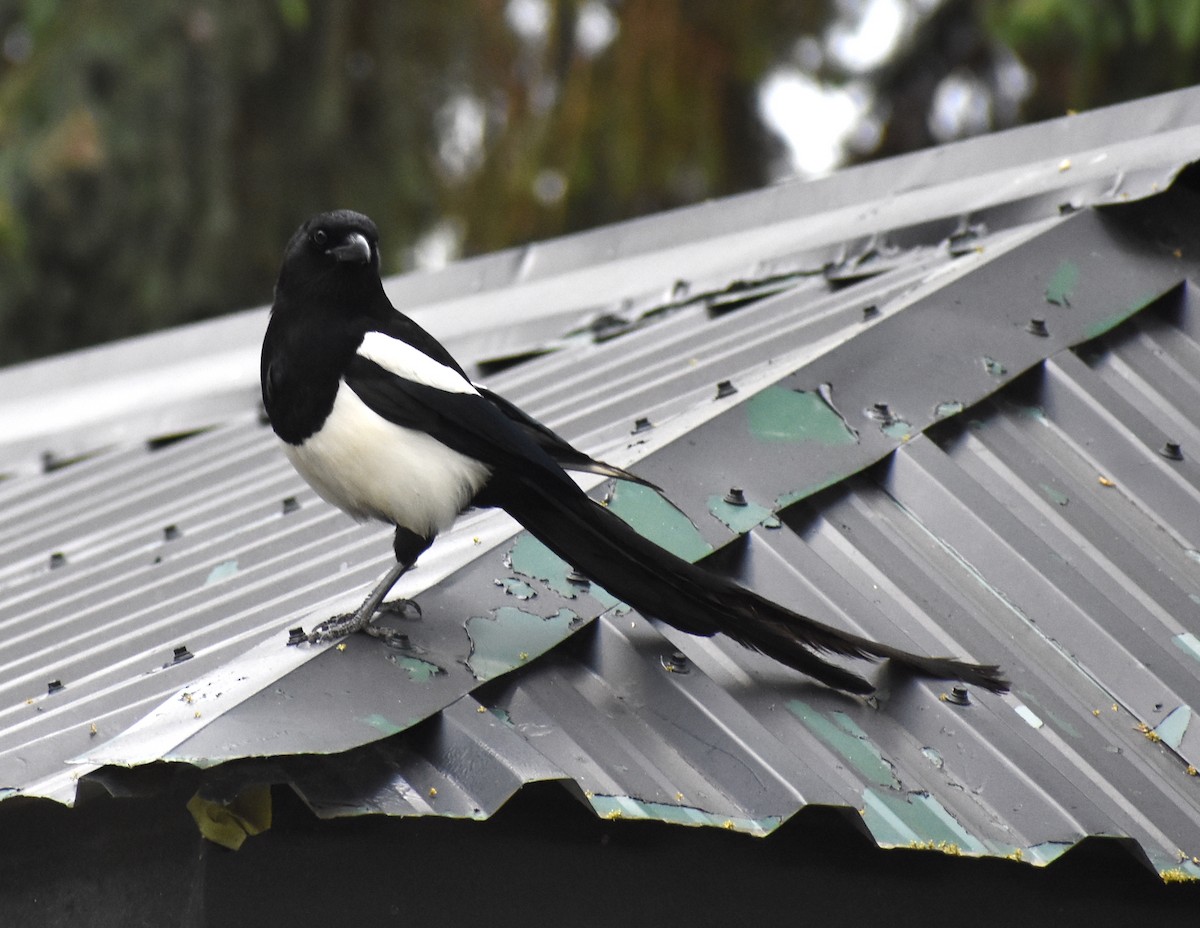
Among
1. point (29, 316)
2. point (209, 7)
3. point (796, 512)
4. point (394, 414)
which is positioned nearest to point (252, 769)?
point (394, 414)

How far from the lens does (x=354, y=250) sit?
8.38ft

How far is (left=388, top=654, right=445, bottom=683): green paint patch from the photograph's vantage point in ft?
7.18

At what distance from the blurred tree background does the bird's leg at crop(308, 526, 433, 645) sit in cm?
539

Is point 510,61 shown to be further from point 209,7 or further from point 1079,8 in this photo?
point 1079,8

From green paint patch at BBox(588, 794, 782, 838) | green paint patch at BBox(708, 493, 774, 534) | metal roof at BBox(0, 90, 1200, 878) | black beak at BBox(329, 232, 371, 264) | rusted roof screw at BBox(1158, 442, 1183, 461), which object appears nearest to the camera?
green paint patch at BBox(588, 794, 782, 838)

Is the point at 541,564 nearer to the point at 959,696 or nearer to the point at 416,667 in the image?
the point at 416,667

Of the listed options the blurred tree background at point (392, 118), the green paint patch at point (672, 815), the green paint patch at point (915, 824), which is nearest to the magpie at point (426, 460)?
the green paint patch at point (915, 824)

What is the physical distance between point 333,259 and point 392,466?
0.35 m

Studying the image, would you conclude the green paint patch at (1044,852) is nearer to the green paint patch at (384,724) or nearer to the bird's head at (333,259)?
the green paint patch at (384,724)

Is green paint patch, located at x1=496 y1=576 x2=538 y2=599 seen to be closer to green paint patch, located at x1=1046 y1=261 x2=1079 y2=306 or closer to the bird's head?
the bird's head

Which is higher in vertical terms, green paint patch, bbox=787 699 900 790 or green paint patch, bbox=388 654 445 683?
green paint patch, bbox=388 654 445 683

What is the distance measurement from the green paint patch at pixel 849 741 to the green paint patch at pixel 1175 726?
18.6 inches

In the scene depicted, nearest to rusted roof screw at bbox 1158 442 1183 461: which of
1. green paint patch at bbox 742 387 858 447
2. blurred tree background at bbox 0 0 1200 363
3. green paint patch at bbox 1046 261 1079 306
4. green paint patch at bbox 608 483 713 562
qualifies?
green paint patch at bbox 1046 261 1079 306

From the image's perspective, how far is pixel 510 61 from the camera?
8594 millimetres
